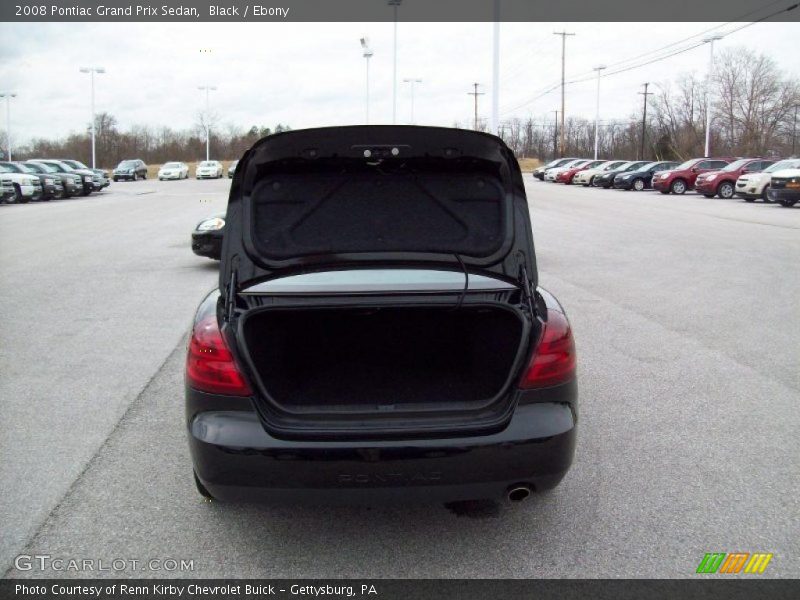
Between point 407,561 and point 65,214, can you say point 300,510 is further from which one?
point 65,214

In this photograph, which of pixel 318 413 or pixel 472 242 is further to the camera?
pixel 472 242

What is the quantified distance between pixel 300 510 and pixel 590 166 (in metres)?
55.2

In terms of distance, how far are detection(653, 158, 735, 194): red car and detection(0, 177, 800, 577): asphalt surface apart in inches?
1172

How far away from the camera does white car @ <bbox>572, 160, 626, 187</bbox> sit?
4946 cm

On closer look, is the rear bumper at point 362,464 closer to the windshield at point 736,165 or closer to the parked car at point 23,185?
the parked car at point 23,185

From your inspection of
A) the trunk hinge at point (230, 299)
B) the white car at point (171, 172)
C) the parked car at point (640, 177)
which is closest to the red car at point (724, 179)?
the parked car at point (640, 177)

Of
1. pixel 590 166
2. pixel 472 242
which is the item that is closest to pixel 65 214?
pixel 472 242

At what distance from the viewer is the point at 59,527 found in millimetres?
3434

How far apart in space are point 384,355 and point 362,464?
1240 millimetres

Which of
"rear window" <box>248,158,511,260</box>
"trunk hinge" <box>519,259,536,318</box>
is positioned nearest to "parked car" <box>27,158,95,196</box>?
"rear window" <box>248,158,511,260</box>

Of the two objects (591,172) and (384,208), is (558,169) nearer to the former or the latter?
(591,172)

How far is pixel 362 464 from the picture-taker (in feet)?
9.61

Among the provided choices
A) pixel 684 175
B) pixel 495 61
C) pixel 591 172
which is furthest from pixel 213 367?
pixel 591 172

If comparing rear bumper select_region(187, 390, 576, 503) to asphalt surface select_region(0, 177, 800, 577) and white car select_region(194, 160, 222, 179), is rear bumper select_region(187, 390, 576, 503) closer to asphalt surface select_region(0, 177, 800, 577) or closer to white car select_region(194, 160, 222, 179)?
asphalt surface select_region(0, 177, 800, 577)
